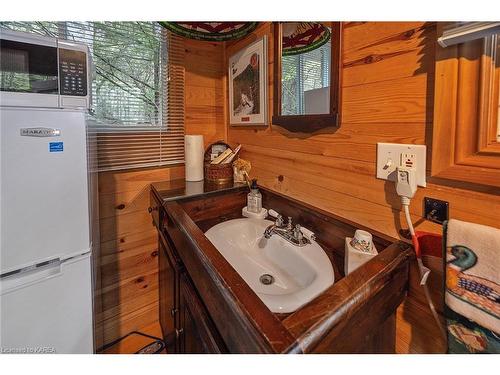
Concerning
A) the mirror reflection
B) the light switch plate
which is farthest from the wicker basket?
the light switch plate

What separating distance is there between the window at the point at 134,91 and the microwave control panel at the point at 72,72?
42cm

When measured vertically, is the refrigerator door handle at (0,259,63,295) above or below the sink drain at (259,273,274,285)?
above

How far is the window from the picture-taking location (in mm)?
1260

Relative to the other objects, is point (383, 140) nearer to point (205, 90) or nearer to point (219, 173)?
point (219, 173)

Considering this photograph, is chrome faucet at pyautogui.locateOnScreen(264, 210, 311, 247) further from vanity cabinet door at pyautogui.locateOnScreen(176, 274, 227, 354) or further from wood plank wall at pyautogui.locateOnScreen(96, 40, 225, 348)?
wood plank wall at pyautogui.locateOnScreen(96, 40, 225, 348)

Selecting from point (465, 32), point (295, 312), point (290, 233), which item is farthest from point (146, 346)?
point (465, 32)

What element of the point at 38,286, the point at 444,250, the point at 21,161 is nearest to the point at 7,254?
the point at 38,286

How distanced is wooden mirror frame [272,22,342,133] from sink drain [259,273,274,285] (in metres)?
0.60

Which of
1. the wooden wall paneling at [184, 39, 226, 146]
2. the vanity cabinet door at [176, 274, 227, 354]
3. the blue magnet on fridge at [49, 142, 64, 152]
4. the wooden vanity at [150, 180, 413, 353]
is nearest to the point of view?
the wooden vanity at [150, 180, 413, 353]

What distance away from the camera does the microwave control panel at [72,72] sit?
0.81 meters

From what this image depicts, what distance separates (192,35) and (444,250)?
4.20 feet

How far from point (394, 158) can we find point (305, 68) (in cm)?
54

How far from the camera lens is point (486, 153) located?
0.55m
